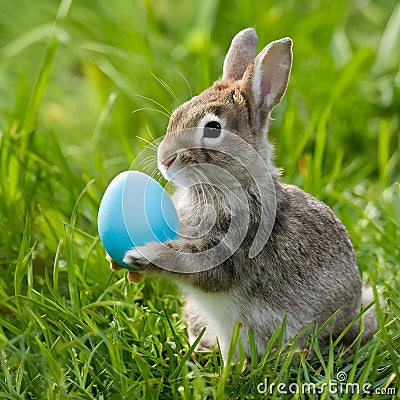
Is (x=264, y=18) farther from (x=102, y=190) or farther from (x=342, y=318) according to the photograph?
(x=342, y=318)

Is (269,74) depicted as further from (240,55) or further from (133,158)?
(133,158)

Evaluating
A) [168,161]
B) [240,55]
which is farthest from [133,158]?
[168,161]

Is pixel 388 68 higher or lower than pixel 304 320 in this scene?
higher

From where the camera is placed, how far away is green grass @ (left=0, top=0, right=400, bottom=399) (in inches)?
124

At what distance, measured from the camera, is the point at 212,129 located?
3480 millimetres

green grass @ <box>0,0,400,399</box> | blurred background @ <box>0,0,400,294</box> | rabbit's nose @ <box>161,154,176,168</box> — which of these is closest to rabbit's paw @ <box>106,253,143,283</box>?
green grass @ <box>0,0,400,399</box>

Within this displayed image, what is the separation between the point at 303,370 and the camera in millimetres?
3277

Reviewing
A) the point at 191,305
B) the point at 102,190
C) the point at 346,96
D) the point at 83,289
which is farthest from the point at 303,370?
the point at 346,96

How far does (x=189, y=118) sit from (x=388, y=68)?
3.09 meters

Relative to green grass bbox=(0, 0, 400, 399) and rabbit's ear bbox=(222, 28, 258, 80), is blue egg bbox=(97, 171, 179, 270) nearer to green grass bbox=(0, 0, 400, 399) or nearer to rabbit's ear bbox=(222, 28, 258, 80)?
green grass bbox=(0, 0, 400, 399)

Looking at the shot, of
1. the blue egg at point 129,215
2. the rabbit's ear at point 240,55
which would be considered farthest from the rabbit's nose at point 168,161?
the rabbit's ear at point 240,55

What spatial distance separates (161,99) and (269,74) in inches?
81.0

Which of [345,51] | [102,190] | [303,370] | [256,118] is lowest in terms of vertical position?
[303,370]

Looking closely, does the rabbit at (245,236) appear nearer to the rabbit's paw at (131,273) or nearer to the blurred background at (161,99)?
the rabbit's paw at (131,273)
